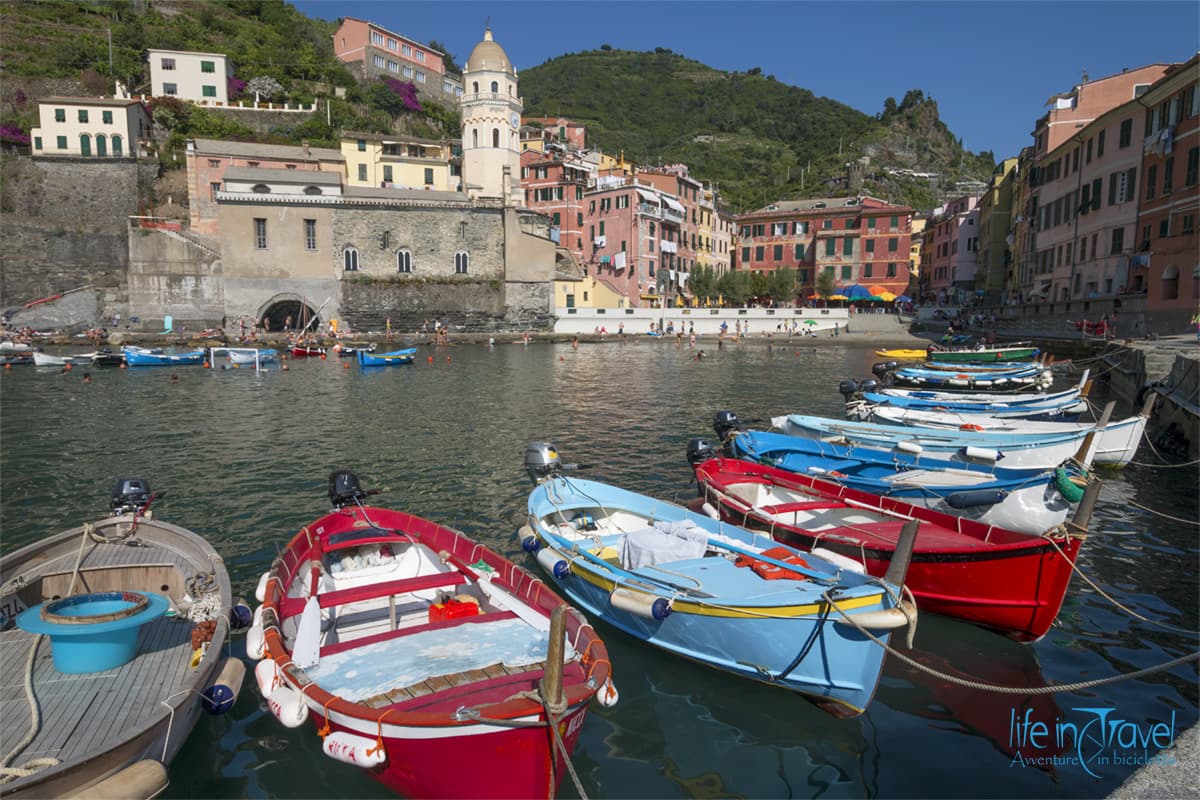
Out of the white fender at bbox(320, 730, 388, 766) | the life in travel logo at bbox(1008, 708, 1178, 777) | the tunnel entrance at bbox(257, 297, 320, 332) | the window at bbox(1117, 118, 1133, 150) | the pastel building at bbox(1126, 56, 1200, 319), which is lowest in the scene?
the life in travel logo at bbox(1008, 708, 1178, 777)

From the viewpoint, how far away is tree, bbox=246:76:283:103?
225 ft

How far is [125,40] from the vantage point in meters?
68.6

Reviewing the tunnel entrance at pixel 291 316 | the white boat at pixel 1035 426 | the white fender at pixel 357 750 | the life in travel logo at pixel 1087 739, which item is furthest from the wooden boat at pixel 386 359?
the life in travel logo at pixel 1087 739

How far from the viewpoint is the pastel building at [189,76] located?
64938 mm

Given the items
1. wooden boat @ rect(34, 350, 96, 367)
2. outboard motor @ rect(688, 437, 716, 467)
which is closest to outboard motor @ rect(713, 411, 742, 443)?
outboard motor @ rect(688, 437, 716, 467)

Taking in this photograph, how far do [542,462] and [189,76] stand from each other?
73664 mm

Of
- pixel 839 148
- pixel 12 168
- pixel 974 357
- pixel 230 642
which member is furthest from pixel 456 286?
pixel 839 148

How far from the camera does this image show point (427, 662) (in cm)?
606

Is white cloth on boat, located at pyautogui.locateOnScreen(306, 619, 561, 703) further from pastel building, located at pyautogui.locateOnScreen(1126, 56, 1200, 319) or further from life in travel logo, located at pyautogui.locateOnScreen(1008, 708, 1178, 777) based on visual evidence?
pastel building, located at pyautogui.locateOnScreen(1126, 56, 1200, 319)

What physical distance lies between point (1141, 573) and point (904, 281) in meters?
59.5

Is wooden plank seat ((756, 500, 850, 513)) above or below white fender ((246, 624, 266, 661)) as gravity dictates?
above

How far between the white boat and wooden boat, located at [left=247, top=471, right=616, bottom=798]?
12516mm

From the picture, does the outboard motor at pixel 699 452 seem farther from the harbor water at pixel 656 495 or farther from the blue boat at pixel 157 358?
the blue boat at pixel 157 358

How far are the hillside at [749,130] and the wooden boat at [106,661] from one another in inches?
3607
